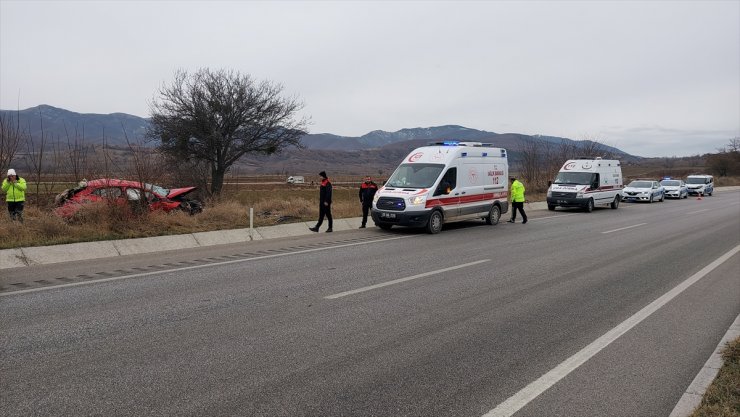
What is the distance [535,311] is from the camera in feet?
23.3

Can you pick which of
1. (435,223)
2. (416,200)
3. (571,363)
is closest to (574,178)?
(435,223)

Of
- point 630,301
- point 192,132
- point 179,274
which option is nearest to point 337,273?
point 179,274

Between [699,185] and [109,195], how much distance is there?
46.8 metres

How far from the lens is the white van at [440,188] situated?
53.3 ft

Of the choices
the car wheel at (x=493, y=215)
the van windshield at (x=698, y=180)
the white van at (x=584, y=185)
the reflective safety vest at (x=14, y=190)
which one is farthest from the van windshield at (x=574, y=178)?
the van windshield at (x=698, y=180)

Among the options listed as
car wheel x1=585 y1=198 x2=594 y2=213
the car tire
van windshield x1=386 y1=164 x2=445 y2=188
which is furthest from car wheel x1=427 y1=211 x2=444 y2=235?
the car tire

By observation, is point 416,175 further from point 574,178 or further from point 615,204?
point 615,204

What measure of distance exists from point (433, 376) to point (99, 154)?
1598cm

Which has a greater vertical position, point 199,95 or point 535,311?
point 199,95

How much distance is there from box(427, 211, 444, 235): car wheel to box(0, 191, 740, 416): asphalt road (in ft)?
16.4

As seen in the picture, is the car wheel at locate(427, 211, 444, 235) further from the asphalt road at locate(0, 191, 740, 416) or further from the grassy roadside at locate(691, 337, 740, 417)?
the grassy roadside at locate(691, 337, 740, 417)

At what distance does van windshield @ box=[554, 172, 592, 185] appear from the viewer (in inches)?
1064

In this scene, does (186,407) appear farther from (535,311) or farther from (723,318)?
(723,318)

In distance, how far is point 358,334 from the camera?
231 inches
